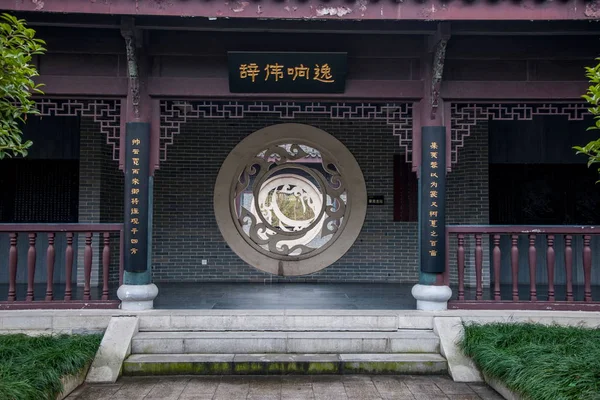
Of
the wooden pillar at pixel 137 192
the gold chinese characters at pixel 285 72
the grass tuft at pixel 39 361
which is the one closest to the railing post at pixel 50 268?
the grass tuft at pixel 39 361

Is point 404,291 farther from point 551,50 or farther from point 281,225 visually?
point 551,50

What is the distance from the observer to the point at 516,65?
18.1 ft

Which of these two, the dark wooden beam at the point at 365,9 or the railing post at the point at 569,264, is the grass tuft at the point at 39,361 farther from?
the railing post at the point at 569,264

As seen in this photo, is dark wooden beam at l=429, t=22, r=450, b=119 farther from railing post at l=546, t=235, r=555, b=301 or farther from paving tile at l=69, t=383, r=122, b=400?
paving tile at l=69, t=383, r=122, b=400

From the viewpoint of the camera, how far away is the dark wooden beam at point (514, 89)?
5.46m

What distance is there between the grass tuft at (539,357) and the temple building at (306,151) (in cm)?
59

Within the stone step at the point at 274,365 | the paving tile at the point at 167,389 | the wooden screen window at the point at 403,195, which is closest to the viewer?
the paving tile at the point at 167,389

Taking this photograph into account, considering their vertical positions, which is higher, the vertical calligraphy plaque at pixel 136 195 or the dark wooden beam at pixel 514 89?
the dark wooden beam at pixel 514 89

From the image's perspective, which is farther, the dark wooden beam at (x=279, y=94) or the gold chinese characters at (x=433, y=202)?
the dark wooden beam at (x=279, y=94)

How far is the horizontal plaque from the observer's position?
5.30m

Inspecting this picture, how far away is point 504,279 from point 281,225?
→ 3.44 m

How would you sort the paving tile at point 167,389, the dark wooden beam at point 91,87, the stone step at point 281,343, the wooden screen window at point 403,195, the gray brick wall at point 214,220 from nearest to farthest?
the paving tile at point 167,389
the stone step at point 281,343
the dark wooden beam at point 91,87
the gray brick wall at point 214,220
the wooden screen window at point 403,195

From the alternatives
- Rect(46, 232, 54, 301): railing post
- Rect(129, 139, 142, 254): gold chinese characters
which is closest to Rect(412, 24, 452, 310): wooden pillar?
Rect(129, 139, 142, 254): gold chinese characters

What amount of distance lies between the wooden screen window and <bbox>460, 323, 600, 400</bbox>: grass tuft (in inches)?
132
